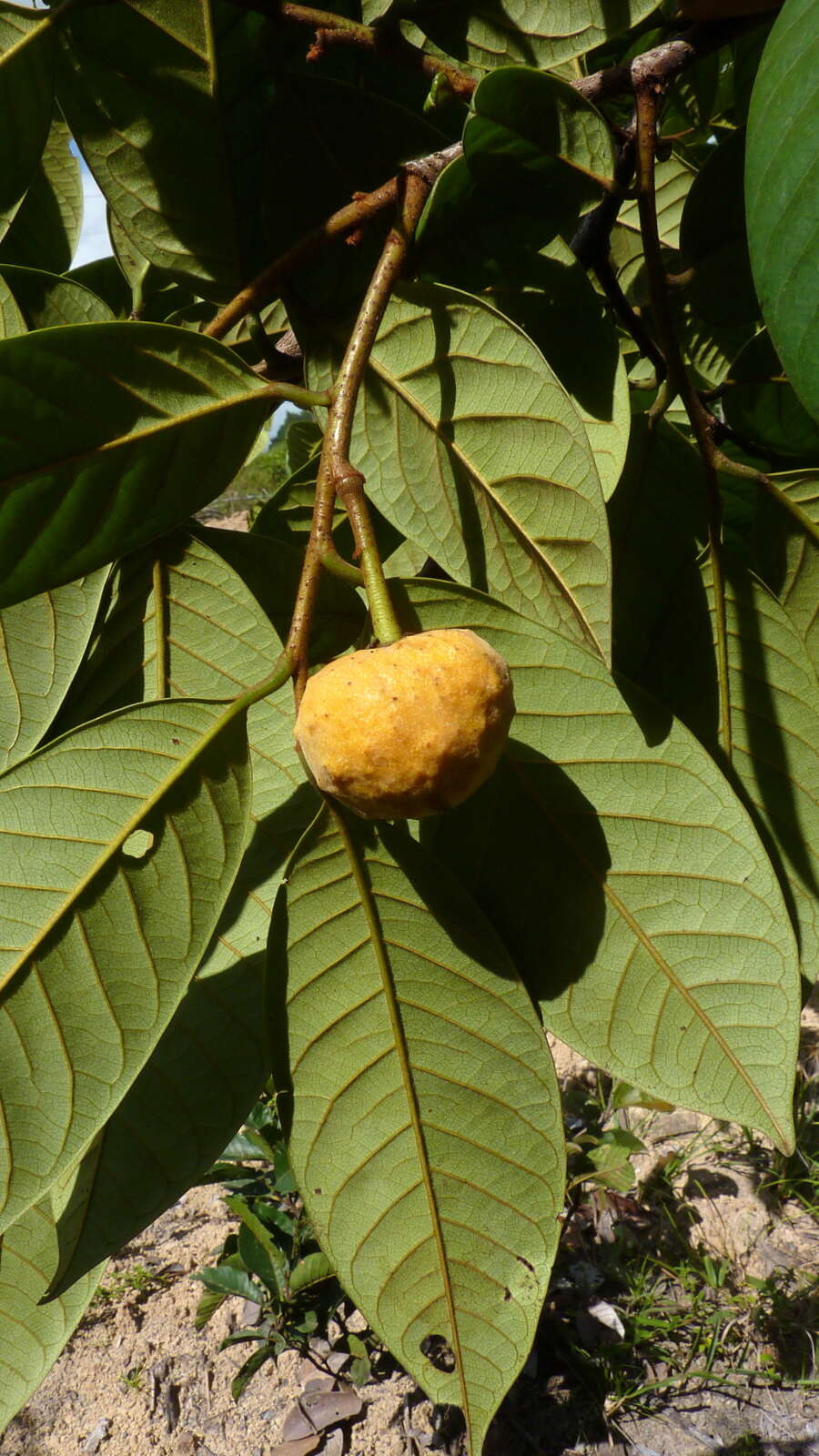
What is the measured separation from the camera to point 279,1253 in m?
2.33

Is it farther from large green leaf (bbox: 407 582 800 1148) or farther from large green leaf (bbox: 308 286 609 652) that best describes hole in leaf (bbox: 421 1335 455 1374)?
large green leaf (bbox: 308 286 609 652)

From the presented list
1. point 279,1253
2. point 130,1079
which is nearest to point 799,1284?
point 279,1253

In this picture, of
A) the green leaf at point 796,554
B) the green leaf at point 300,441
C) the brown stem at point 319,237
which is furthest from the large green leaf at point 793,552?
the green leaf at point 300,441

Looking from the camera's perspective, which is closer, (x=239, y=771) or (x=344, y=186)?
(x=239, y=771)

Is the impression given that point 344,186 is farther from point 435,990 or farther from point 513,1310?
point 513,1310

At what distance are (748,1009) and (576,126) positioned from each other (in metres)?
0.55

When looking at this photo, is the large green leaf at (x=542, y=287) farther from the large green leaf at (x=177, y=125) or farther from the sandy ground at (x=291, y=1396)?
the sandy ground at (x=291, y=1396)

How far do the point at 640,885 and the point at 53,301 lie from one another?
1.96 ft

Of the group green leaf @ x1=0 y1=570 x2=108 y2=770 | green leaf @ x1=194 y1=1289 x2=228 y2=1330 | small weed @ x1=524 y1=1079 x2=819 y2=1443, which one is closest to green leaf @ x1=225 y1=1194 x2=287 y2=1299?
green leaf @ x1=194 y1=1289 x2=228 y2=1330

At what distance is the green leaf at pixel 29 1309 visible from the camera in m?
0.74

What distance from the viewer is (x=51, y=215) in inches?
39.0

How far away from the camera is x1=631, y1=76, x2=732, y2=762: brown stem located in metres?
0.69

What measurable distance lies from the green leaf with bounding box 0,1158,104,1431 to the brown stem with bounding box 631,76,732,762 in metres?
0.58

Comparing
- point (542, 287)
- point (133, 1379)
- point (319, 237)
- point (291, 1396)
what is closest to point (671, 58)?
point (542, 287)
